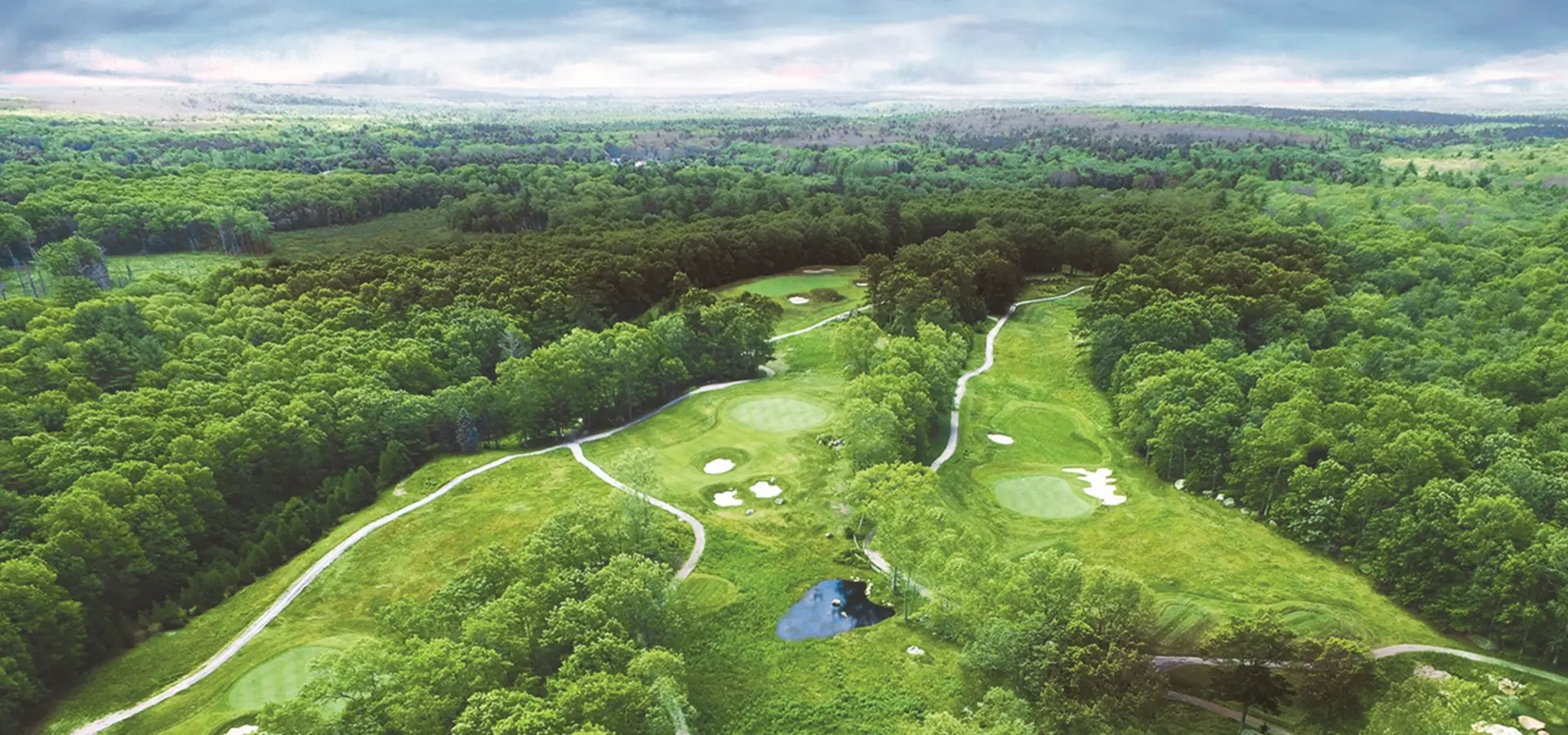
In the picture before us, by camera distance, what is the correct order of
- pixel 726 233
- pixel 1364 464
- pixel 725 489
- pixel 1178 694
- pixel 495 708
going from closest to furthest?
pixel 495 708 < pixel 1178 694 < pixel 1364 464 < pixel 725 489 < pixel 726 233

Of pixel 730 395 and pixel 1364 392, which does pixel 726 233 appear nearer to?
pixel 730 395

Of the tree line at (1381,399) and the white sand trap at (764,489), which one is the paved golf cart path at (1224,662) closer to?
the tree line at (1381,399)

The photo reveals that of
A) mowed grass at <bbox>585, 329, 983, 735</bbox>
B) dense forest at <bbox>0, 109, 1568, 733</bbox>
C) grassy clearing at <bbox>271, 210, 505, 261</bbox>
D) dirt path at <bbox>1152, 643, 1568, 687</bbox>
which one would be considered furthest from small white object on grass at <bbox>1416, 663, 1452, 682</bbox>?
grassy clearing at <bbox>271, 210, 505, 261</bbox>

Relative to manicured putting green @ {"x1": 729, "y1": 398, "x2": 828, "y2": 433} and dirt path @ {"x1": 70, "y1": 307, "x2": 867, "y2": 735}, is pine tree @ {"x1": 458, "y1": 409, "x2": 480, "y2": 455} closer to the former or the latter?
dirt path @ {"x1": 70, "y1": 307, "x2": 867, "y2": 735}

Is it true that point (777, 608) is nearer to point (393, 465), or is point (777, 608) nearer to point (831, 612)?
point (831, 612)

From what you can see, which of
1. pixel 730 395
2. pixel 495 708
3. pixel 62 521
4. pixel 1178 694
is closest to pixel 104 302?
pixel 62 521

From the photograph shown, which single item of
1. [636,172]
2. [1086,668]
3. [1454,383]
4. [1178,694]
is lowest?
[1178,694]
